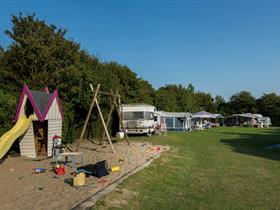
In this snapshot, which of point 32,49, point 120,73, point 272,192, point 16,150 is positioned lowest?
point 272,192

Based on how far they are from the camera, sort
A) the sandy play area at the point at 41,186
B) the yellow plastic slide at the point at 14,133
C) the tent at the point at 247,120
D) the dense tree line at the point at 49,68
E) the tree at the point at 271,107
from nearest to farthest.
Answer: the sandy play area at the point at 41,186, the yellow plastic slide at the point at 14,133, the dense tree line at the point at 49,68, the tent at the point at 247,120, the tree at the point at 271,107

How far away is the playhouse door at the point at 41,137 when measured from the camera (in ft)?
42.0

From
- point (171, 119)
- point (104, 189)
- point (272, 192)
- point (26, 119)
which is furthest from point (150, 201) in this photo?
point (171, 119)

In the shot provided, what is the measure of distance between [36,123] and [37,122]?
101 mm

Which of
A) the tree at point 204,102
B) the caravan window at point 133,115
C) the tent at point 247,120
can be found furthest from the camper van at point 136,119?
the tree at point 204,102

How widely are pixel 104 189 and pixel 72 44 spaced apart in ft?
51.9

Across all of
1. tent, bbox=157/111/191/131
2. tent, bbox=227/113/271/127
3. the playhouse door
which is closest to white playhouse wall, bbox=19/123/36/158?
the playhouse door

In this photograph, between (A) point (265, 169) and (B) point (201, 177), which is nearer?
(B) point (201, 177)

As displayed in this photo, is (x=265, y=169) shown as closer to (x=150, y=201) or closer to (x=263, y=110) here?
(x=150, y=201)

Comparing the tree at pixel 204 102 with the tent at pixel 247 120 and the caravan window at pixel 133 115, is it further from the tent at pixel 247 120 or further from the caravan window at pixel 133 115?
the caravan window at pixel 133 115

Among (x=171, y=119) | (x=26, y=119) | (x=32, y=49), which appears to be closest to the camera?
(x=26, y=119)

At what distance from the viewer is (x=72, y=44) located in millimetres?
21250

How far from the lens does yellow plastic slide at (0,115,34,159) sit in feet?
33.6

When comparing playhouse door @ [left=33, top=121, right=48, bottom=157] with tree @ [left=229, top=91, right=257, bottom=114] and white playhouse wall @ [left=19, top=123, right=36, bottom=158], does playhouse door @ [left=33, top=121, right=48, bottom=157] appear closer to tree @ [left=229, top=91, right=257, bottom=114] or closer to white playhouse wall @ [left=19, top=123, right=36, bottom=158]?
white playhouse wall @ [left=19, top=123, right=36, bottom=158]
